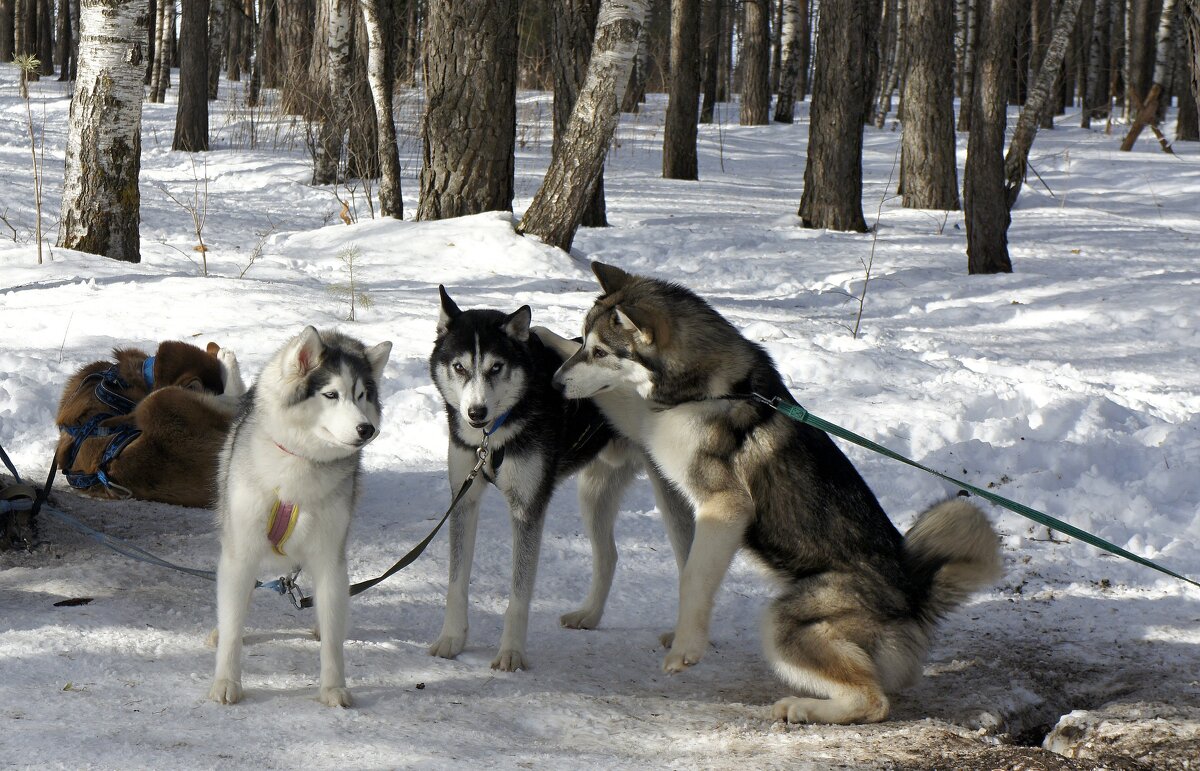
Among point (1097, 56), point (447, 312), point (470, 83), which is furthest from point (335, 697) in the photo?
point (1097, 56)

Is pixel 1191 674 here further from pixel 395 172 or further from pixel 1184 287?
pixel 395 172

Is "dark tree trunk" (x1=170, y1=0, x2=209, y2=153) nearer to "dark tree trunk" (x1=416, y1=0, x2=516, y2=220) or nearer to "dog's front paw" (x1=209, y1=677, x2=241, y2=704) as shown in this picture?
"dark tree trunk" (x1=416, y1=0, x2=516, y2=220)

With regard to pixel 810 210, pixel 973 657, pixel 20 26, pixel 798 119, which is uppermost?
pixel 20 26

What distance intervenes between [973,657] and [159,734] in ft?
10.0

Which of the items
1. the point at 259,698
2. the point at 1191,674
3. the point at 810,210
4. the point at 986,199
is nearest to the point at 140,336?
the point at 259,698

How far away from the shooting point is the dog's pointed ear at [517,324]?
3984 millimetres

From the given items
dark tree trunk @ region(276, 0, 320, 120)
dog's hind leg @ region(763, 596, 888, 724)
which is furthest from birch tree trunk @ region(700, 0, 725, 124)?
dog's hind leg @ region(763, 596, 888, 724)

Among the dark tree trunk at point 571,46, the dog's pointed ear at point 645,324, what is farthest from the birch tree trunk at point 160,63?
the dog's pointed ear at point 645,324

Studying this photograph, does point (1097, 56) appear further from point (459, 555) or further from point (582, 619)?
point (459, 555)

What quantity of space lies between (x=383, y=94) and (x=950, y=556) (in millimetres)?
10326

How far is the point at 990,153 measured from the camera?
10734 millimetres

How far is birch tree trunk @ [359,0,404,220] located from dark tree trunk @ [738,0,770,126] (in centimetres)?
1308

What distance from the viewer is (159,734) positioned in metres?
3.01

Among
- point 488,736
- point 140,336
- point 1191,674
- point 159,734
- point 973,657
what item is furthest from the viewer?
point 140,336
